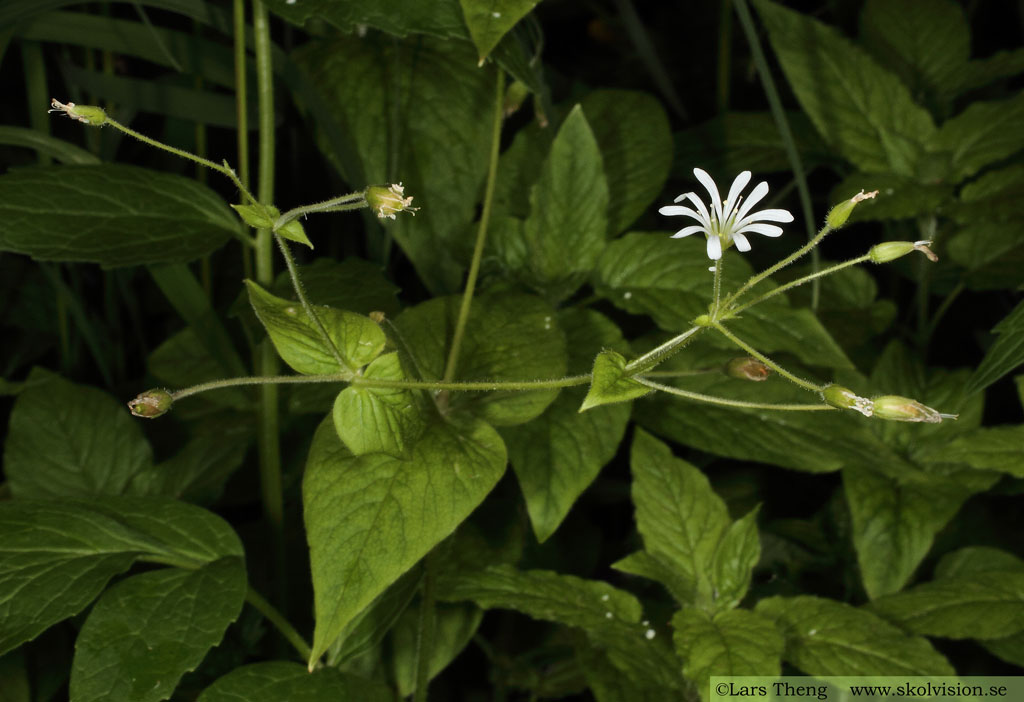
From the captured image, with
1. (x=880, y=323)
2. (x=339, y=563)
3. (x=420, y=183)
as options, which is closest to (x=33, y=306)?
(x=420, y=183)

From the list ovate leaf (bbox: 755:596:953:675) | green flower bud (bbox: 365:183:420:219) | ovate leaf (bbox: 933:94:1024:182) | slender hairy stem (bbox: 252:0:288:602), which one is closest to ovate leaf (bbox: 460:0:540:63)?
green flower bud (bbox: 365:183:420:219)

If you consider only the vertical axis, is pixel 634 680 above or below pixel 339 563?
below

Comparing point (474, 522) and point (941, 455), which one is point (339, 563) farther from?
point (941, 455)

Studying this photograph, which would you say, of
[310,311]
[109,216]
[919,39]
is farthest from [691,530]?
[919,39]

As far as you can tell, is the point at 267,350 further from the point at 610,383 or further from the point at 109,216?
the point at 610,383

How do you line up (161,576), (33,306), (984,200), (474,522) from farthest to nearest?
(33,306), (984,200), (474,522), (161,576)

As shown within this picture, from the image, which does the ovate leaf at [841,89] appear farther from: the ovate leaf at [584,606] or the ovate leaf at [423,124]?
the ovate leaf at [584,606]
